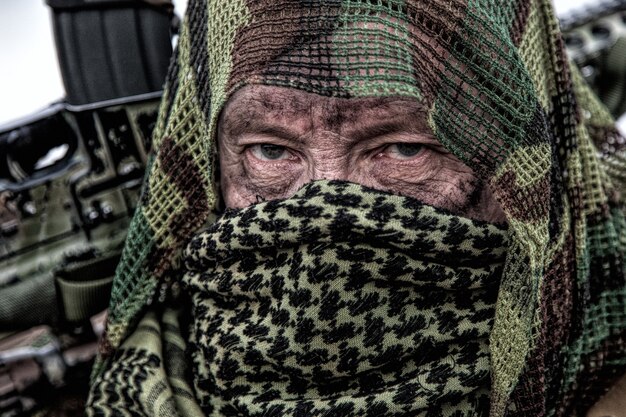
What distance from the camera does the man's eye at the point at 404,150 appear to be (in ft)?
5.65

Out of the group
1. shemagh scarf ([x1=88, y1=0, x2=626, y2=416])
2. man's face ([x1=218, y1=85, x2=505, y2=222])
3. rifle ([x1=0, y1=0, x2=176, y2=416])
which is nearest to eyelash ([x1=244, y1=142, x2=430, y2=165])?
man's face ([x1=218, y1=85, x2=505, y2=222])

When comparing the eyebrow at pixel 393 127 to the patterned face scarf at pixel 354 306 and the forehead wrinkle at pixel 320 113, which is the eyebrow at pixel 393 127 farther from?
the patterned face scarf at pixel 354 306

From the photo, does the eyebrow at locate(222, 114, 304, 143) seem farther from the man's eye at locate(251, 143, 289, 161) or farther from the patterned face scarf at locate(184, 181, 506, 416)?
the patterned face scarf at locate(184, 181, 506, 416)

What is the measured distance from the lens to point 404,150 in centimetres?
172

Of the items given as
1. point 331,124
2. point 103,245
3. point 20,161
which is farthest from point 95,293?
point 331,124

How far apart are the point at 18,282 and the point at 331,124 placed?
139 centimetres

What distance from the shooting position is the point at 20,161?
2.46 metres

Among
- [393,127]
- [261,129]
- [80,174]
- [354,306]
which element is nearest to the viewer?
[354,306]

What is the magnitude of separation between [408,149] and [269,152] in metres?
0.37

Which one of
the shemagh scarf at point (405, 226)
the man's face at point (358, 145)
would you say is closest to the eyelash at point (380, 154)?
the man's face at point (358, 145)

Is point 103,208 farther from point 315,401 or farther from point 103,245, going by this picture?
point 315,401

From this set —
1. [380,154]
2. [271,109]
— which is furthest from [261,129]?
[380,154]

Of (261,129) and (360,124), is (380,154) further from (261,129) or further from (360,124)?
(261,129)

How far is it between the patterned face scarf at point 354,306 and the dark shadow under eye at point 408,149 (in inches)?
6.6
